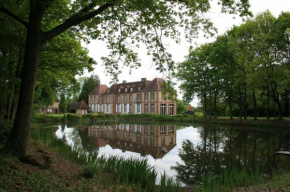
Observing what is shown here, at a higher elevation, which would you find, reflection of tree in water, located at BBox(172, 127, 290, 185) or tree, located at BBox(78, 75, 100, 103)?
tree, located at BBox(78, 75, 100, 103)

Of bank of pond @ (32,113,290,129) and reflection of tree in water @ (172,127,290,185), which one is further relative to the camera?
bank of pond @ (32,113,290,129)

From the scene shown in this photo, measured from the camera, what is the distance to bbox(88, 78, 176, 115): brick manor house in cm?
4300

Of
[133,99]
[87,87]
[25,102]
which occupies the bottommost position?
[25,102]

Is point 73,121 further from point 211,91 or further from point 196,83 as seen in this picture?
point 211,91

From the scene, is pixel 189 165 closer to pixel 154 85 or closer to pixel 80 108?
pixel 154 85

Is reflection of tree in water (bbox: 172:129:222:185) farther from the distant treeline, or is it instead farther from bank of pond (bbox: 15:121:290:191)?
the distant treeline

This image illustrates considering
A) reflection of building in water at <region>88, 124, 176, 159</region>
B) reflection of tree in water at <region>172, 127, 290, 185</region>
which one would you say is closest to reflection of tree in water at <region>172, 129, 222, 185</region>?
reflection of tree in water at <region>172, 127, 290, 185</region>

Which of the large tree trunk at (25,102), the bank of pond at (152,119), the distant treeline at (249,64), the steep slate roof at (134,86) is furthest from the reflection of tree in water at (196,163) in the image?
the steep slate roof at (134,86)

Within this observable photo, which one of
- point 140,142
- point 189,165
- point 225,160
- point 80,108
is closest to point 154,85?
point 80,108

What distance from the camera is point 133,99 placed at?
4850 centimetres

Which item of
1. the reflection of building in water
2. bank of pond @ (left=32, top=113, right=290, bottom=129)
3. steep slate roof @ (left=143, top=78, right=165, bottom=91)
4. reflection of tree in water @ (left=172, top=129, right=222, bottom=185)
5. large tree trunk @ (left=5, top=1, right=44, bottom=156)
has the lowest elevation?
reflection of tree in water @ (left=172, top=129, right=222, bottom=185)

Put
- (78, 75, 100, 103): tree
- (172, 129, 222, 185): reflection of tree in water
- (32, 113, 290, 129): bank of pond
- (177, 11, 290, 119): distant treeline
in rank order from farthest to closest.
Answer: (78, 75, 100, 103): tree
(32, 113, 290, 129): bank of pond
(177, 11, 290, 119): distant treeline
(172, 129, 222, 185): reflection of tree in water

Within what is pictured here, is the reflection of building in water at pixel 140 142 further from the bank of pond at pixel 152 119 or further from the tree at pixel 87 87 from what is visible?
the tree at pixel 87 87

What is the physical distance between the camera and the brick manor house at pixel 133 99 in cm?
4300
